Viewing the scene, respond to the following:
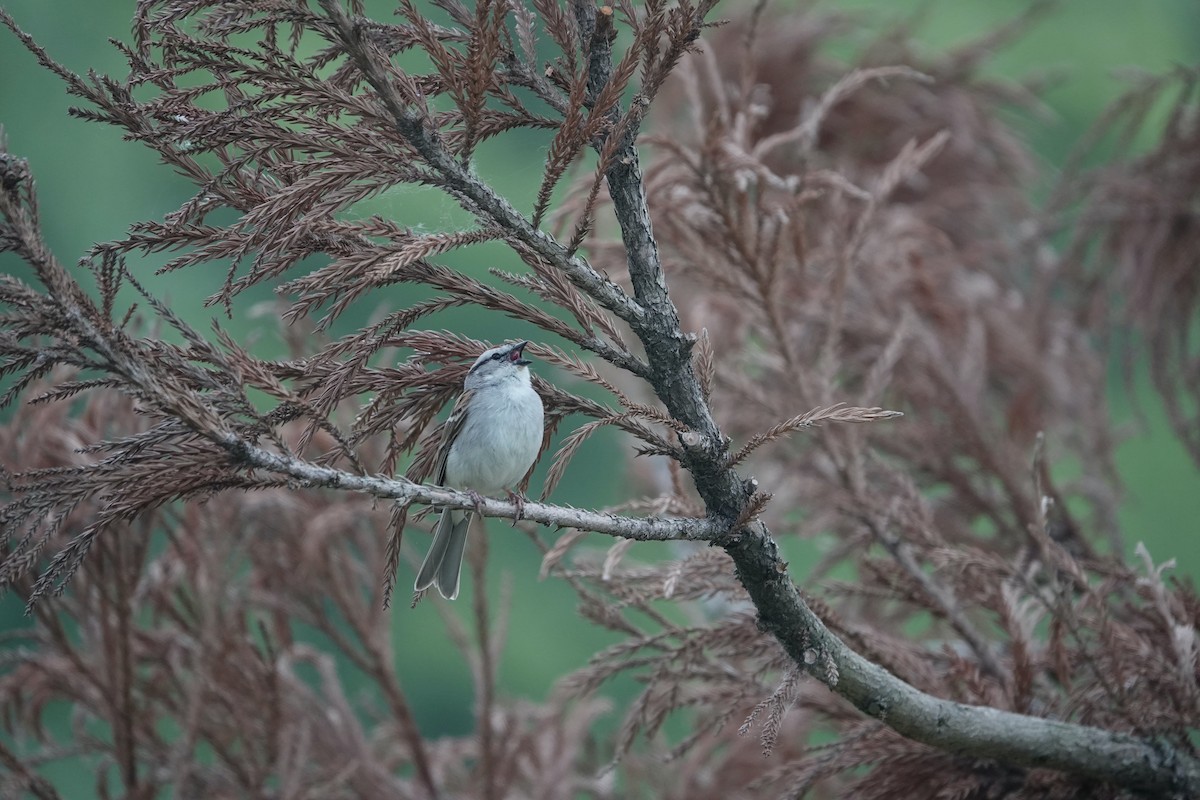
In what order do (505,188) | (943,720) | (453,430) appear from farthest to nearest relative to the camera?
(505,188) → (453,430) → (943,720)

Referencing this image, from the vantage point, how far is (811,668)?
1473 millimetres

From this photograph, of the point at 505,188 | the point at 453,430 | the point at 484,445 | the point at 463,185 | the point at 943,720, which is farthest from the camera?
the point at 505,188

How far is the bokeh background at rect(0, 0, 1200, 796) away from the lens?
706cm

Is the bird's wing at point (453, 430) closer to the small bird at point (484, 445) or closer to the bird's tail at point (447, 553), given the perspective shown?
the small bird at point (484, 445)

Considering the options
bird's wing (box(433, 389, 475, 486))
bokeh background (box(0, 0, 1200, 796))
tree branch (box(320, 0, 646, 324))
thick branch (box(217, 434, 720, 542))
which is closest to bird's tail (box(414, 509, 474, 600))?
bird's wing (box(433, 389, 475, 486))

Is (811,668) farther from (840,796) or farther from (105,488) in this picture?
(105,488)

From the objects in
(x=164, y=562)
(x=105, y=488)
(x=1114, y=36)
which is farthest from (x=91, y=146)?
(x=1114, y=36)

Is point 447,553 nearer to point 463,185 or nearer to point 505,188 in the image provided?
point 463,185

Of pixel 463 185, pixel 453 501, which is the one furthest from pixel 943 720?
pixel 463 185

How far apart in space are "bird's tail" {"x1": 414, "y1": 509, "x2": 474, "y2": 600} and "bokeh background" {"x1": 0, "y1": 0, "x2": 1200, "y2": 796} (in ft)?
11.1

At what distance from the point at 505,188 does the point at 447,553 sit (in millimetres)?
3803

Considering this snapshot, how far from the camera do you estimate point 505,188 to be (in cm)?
585

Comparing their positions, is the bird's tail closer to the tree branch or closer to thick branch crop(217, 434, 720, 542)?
thick branch crop(217, 434, 720, 542)

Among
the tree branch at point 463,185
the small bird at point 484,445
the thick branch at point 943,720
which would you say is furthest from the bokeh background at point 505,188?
the tree branch at point 463,185
